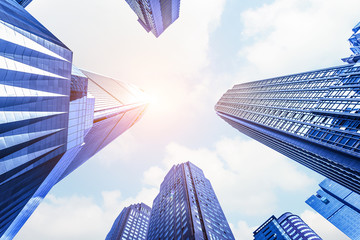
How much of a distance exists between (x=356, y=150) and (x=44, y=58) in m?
54.6

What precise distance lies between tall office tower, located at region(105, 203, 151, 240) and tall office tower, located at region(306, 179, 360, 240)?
136518 millimetres

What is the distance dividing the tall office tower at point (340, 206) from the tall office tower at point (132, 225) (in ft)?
448

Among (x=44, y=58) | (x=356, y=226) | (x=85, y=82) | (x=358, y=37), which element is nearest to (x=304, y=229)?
(x=356, y=226)

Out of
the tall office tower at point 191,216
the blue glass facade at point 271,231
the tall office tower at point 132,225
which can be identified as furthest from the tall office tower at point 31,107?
the blue glass facade at point 271,231

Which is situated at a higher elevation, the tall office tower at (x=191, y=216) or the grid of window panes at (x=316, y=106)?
the grid of window panes at (x=316, y=106)

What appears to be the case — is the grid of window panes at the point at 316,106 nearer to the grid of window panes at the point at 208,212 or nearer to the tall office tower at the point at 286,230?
the grid of window panes at the point at 208,212

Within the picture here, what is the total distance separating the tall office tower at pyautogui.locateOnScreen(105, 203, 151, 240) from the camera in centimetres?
12132

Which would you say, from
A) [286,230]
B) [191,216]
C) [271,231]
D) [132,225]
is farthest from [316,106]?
[132,225]

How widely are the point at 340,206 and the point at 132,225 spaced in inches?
5859

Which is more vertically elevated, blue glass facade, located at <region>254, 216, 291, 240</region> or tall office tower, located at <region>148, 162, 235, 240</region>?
tall office tower, located at <region>148, 162, 235, 240</region>

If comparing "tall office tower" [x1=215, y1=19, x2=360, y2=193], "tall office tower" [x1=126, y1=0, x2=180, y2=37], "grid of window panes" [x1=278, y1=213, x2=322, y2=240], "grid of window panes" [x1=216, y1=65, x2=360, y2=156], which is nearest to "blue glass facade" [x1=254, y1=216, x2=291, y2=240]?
"grid of window panes" [x1=278, y1=213, x2=322, y2=240]

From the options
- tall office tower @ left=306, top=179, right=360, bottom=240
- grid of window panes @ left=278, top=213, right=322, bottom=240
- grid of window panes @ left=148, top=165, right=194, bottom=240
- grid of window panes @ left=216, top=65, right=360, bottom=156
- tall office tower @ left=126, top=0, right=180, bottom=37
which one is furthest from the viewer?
tall office tower @ left=306, top=179, right=360, bottom=240

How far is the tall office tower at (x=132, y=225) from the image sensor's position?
121m

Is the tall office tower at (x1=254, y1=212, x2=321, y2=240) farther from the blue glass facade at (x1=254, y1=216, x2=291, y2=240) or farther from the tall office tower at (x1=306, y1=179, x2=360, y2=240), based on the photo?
the tall office tower at (x1=306, y1=179, x2=360, y2=240)
